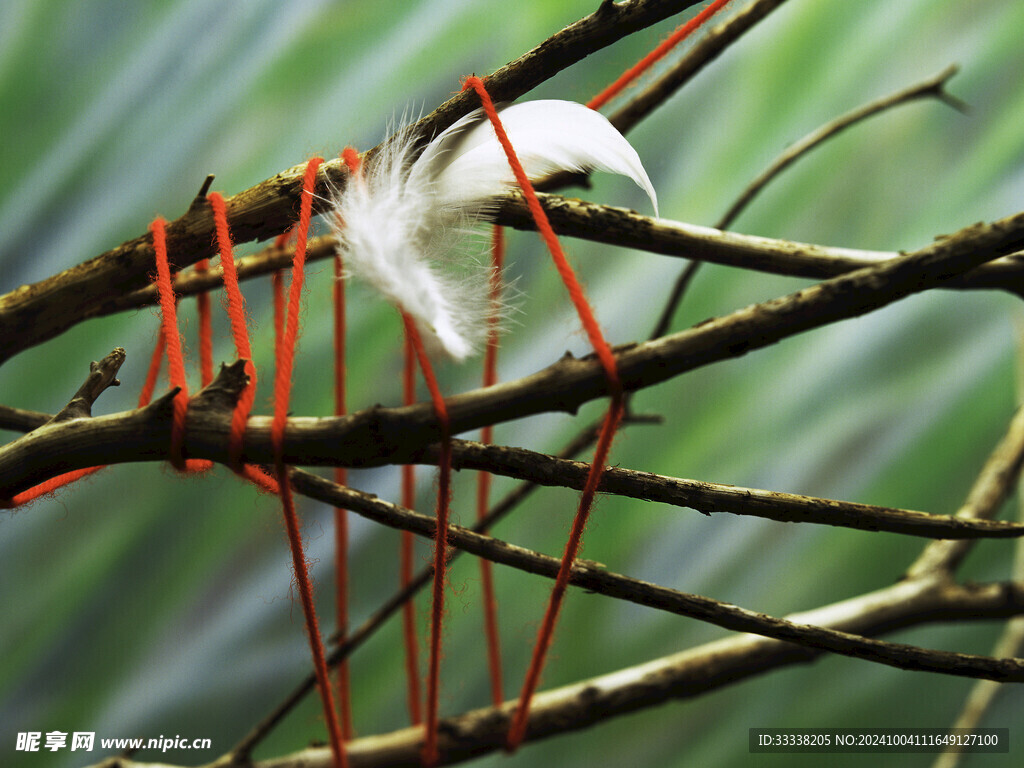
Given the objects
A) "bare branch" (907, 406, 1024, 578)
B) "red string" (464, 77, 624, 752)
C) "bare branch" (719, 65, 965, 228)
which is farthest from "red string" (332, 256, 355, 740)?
"bare branch" (907, 406, 1024, 578)

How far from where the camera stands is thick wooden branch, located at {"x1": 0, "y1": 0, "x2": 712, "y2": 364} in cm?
38

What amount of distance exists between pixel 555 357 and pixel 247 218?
521mm

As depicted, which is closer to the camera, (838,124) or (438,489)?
(438,489)

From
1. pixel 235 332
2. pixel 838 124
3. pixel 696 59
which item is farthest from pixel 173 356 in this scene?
pixel 838 124

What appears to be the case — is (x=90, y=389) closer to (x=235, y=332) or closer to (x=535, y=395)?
(x=235, y=332)

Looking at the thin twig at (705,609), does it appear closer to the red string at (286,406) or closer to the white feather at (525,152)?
the red string at (286,406)

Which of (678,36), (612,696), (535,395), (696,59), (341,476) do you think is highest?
(696,59)

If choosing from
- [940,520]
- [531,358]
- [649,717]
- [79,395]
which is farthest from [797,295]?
[649,717]

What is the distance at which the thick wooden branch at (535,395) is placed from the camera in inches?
11.9

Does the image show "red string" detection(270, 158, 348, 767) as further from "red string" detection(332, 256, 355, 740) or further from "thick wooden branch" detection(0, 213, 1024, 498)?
"red string" detection(332, 256, 355, 740)

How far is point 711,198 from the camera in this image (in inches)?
35.9

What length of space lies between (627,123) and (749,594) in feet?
2.00

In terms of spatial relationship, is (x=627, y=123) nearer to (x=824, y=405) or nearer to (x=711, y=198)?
(x=711, y=198)

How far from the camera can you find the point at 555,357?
0.91 m
